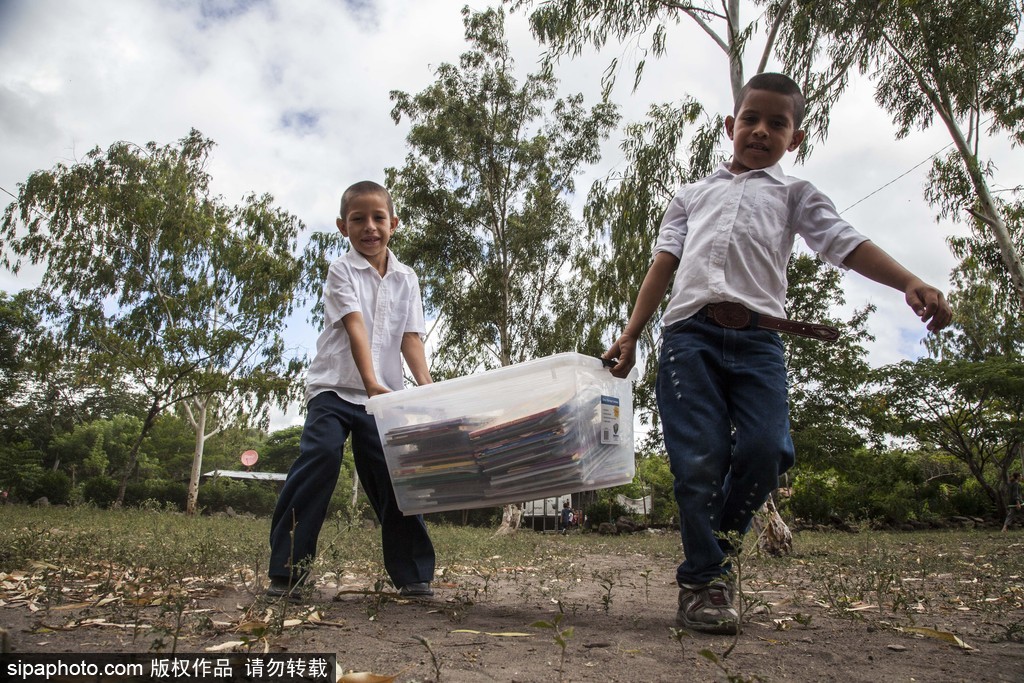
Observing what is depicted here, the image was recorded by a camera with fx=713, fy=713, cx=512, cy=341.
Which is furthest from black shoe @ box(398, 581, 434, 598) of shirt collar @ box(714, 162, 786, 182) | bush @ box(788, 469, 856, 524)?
bush @ box(788, 469, 856, 524)

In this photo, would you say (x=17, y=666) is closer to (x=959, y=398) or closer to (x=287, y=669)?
(x=287, y=669)

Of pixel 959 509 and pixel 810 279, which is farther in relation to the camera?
pixel 959 509

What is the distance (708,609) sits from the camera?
2.17 meters

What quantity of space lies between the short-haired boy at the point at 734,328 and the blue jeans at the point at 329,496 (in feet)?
3.37

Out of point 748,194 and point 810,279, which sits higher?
point 810,279

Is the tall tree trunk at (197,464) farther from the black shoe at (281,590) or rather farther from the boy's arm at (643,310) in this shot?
the boy's arm at (643,310)

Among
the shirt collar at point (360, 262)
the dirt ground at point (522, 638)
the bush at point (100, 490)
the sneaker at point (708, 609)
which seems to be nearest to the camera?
the dirt ground at point (522, 638)

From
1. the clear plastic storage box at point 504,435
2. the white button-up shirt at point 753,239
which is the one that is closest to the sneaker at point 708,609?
the clear plastic storage box at point 504,435

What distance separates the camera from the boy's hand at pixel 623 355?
8.21ft

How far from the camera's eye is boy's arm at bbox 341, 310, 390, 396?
8.47ft

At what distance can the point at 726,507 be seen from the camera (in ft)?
7.80

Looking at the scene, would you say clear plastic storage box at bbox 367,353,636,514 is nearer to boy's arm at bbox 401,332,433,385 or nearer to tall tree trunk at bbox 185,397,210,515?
boy's arm at bbox 401,332,433,385

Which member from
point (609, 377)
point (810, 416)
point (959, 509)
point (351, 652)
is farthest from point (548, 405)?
point (959, 509)

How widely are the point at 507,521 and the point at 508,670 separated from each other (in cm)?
1468
